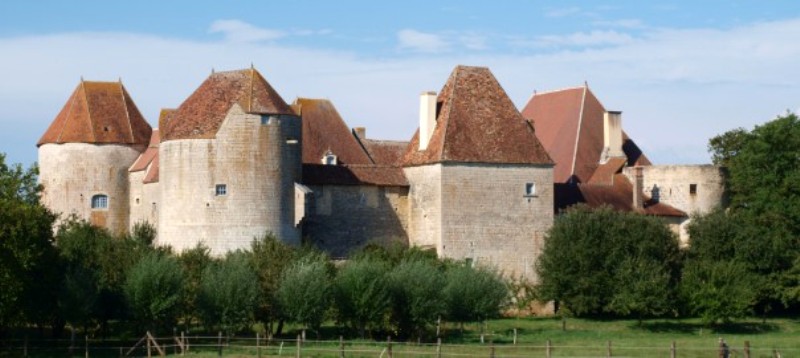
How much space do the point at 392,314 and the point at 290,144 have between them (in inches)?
376

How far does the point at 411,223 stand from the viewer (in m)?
73.9

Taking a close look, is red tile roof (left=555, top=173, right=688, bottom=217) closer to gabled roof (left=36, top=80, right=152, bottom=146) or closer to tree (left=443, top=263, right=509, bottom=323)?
tree (left=443, top=263, right=509, bottom=323)

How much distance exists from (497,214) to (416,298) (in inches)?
401

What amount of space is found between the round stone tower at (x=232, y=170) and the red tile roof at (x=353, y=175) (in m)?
2.29

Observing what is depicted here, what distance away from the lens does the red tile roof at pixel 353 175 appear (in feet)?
237

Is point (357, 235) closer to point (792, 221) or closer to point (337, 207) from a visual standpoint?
point (337, 207)

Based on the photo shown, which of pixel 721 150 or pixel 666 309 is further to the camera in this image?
pixel 721 150

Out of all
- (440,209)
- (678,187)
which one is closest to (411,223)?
(440,209)

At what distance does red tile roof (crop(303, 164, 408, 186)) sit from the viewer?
237 feet

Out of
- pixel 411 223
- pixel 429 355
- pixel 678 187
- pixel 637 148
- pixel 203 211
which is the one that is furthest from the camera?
pixel 637 148

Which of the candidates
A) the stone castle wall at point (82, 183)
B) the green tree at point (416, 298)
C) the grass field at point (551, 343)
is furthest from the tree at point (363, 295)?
the stone castle wall at point (82, 183)

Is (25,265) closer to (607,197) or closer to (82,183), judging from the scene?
(82,183)

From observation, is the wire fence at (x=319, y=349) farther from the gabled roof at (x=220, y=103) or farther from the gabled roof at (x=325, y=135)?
the gabled roof at (x=325, y=135)

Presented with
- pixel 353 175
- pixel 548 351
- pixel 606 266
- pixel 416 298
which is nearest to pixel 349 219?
pixel 353 175
